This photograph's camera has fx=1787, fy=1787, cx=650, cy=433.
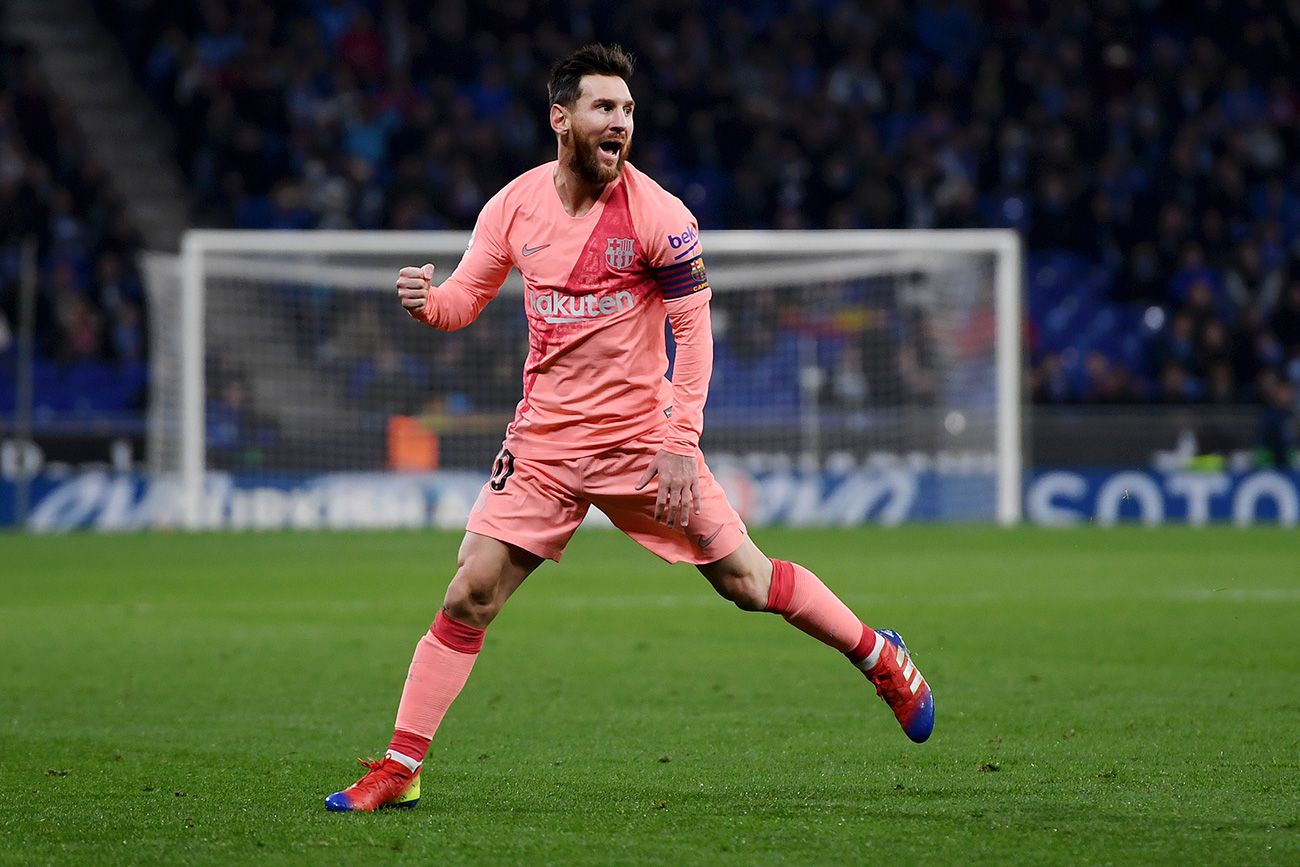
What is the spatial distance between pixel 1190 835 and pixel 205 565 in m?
10.9

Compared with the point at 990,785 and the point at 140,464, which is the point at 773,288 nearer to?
the point at 140,464

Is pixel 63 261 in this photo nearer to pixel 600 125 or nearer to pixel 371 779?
pixel 600 125

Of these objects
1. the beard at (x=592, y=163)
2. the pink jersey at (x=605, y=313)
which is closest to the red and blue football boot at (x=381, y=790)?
the pink jersey at (x=605, y=313)

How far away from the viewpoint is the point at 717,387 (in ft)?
64.0

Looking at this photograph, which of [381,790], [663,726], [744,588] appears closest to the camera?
[381,790]

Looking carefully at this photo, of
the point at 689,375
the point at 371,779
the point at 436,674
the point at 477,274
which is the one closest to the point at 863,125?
the point at 477,274

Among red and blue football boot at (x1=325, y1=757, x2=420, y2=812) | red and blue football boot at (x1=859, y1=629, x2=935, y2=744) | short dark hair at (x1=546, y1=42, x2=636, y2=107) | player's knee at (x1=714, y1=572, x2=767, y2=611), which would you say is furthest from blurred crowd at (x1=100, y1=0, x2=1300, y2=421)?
red and blue football boot at (x1=325, y1=757, x2=420, y2=812)

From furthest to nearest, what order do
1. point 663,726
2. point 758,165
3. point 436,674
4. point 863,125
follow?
1. point 863,125
2. point 758,165
3. point 663,726
4. point 436,674

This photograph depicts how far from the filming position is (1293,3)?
2544 cm

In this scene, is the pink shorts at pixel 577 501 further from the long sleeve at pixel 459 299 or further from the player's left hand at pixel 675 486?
the long sleeve at pixel 459 299

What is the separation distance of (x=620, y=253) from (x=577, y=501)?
2.24ft

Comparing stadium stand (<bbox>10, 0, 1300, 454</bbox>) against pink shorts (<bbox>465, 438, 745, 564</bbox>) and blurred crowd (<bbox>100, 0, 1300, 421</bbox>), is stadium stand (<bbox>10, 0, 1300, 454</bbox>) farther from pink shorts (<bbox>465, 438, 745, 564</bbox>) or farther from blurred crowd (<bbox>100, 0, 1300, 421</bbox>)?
pink shorts (<bbox>465, 438, 745, 564</bbox>)

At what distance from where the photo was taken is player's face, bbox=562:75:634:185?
4.73m

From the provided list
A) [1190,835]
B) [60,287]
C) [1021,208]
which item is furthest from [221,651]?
[1021,208]
